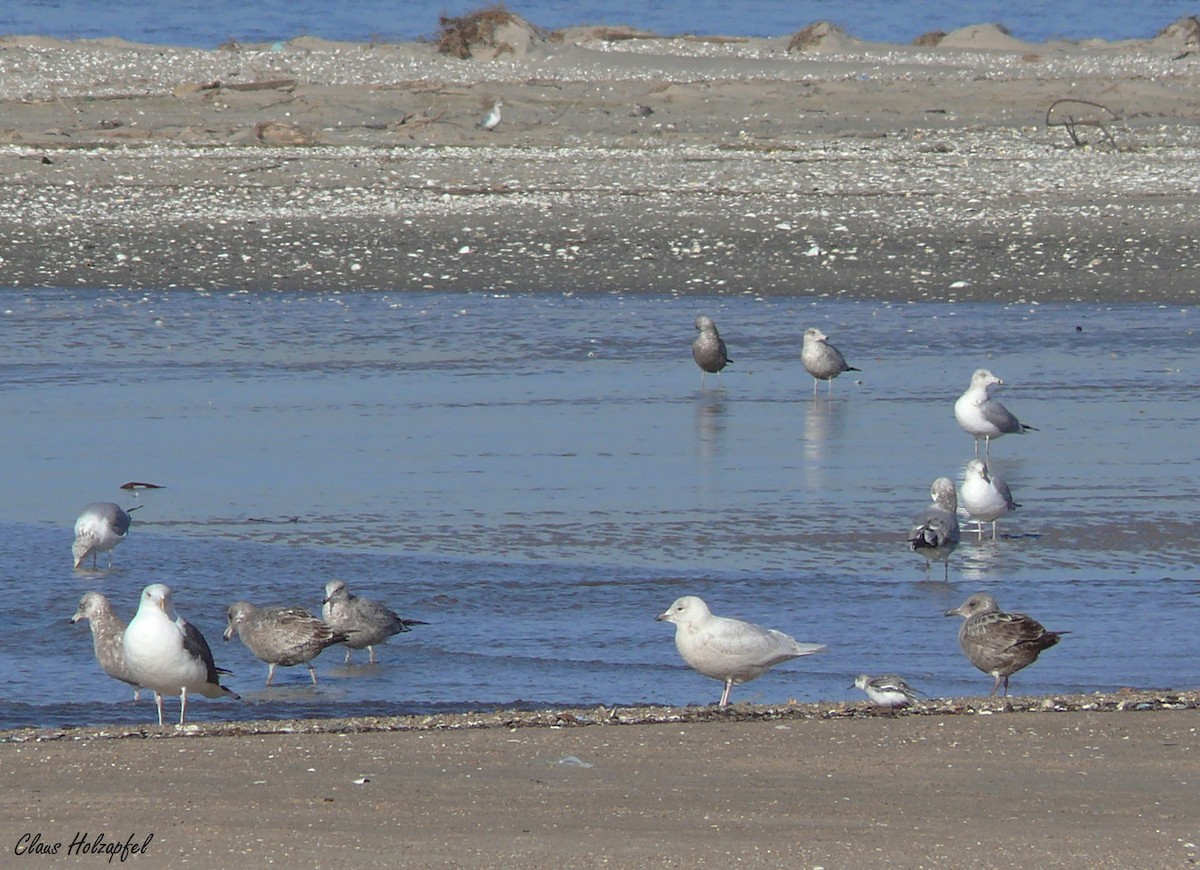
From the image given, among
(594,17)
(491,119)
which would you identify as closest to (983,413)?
(491,119)

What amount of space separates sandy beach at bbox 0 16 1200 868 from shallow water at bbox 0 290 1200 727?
109cm

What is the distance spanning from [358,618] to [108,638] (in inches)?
37.3

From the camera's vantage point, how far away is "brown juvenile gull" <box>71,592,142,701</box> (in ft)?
23.5

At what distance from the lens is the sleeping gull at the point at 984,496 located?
375 inches

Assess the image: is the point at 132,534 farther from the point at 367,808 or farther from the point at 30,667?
the point at 367,808

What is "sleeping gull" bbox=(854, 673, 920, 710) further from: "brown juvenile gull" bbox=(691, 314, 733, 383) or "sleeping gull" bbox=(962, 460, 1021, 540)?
"brown juvenile gull" bbox=(691, 314, 733, 383)

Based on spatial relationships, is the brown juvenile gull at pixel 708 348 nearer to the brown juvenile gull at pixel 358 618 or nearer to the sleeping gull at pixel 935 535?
the sleeping gull at pixel 935 535

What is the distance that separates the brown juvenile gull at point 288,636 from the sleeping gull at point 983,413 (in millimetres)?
4754

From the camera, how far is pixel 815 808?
5285 mm

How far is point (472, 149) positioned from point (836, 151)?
4.28 meters

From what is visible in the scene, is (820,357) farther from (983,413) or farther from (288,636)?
(288,636)

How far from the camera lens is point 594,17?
56531 mm

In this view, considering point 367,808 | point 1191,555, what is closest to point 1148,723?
point 367,808

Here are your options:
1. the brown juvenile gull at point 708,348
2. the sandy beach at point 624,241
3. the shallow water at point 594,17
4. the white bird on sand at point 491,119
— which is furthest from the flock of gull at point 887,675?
the shallow water at point 594,17
